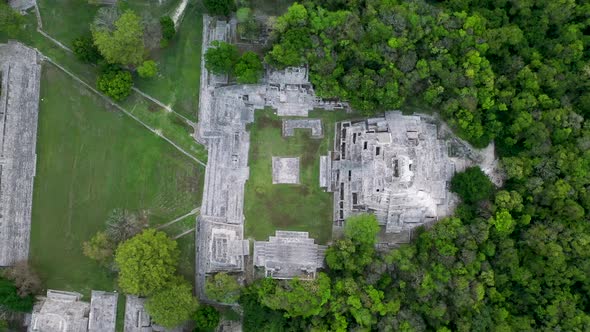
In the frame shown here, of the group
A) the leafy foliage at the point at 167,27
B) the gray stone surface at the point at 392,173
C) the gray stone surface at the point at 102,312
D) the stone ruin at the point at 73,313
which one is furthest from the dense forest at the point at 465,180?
the stone ruin at the point at 73,313

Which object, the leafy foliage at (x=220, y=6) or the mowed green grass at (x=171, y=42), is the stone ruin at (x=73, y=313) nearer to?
the mowed green grass at (x=171, y=42)

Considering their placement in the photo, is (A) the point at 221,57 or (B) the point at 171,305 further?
(A) the point at 221,57

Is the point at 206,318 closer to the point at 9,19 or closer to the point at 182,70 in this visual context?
the point at 182,70

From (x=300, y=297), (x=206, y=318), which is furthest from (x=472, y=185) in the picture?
(x=206, y=318)

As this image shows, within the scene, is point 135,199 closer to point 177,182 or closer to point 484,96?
point 177,182

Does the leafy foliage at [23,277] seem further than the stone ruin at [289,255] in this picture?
No

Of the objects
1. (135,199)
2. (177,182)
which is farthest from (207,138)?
(135,199)

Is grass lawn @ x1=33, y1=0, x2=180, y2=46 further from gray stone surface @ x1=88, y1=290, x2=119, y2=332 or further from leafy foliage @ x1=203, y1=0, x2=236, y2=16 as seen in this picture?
gray stone surface @ x1=88, y1=290, x2=119, y2=332
